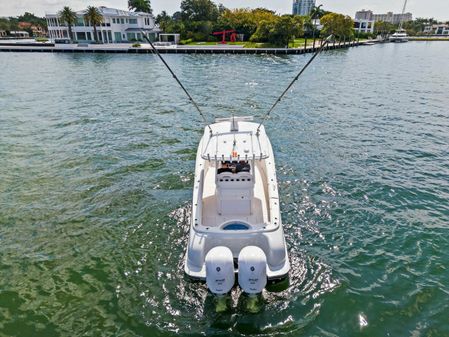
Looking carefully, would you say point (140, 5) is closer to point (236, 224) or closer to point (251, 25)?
point (251, 25)

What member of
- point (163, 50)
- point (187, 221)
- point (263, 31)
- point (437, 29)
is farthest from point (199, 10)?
point (437, 29)

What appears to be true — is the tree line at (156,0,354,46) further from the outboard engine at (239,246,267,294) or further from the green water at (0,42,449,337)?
the outboard engine at (239,246,267,294)

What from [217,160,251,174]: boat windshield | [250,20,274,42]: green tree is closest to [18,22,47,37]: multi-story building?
[250,20,274,42]: green tree

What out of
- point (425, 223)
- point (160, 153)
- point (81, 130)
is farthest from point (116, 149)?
point (425, 223)

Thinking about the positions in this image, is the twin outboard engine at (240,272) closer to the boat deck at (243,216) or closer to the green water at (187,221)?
the green water at (187,221)

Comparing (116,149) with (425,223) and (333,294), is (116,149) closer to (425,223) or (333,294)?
(333,294)

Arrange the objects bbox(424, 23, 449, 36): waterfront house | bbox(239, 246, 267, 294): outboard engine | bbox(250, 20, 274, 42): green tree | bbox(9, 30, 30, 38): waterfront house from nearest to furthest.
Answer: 1. bbox(239, 246, 267, 294): outboard engine
2. bbox(250, 20, 274, 42): green tree
3. bbox(9, 30, 30, 38): waterfront house
4. bbox(424, 23, 449, 36): waterfront house
